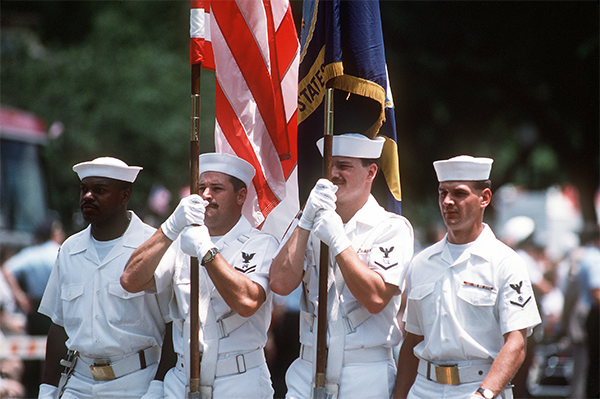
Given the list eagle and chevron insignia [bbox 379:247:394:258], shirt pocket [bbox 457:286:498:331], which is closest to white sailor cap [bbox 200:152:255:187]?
eagle and chevron insignia [bbox 379:247:394:258]

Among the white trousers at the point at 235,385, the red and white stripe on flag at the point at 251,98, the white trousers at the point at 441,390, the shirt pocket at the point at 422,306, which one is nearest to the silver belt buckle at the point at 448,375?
the white trousers at the point at 441,390

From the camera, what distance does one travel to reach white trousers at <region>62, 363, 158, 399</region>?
15.3 ft

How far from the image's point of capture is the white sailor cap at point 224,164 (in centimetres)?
482

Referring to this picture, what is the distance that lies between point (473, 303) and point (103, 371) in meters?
2.35

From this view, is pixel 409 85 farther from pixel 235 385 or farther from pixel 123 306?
pixel 235 385

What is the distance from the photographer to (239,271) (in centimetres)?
452

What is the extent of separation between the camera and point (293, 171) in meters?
5.41

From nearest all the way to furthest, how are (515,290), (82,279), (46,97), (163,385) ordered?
(515,290)
(163,385)
(82,279)
(46,97)

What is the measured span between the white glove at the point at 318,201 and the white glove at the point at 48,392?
2068mm

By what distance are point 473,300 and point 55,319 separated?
279 centimetres

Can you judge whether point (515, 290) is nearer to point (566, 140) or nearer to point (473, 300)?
point (473, 300)

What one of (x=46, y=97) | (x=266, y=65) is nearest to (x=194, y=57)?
(x=266, y=65)

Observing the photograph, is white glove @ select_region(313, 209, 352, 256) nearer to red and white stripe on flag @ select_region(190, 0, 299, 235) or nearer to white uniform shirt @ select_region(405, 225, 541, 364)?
white uniform shirt @ select_region(405, 225, 541, 364)

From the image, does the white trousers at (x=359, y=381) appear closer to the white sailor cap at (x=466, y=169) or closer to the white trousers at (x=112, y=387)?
the white trousers at (x=112, y=387)
